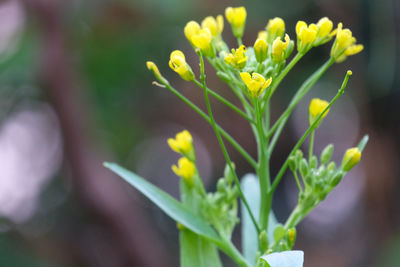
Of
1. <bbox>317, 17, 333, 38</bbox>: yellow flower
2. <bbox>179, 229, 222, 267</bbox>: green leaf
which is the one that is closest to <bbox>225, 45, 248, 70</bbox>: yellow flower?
<bbox>317, 17, 333, 38</bbox>: yellow flower

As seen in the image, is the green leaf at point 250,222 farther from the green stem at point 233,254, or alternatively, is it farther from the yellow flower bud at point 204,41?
the yellow flower bud at point 204,41

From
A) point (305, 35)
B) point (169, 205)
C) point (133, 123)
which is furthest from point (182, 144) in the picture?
point (133, 123)

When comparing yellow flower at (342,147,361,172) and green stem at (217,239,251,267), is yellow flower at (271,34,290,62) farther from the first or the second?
green stem at (217,239,251,267)

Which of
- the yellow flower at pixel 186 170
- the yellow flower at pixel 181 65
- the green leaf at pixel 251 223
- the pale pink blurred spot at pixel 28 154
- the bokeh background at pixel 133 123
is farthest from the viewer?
the pale pink blurred spot at pixel 28 154

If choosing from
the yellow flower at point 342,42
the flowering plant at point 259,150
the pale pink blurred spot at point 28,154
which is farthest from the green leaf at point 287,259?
the pale pink blurred spot at point 28,154

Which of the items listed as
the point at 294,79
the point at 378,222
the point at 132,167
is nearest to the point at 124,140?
the point at 132,167

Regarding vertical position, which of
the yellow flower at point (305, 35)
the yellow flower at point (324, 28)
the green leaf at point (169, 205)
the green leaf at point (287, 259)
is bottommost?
the green leaf at point (287, 259)

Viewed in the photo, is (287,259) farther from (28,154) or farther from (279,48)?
(28,154)
